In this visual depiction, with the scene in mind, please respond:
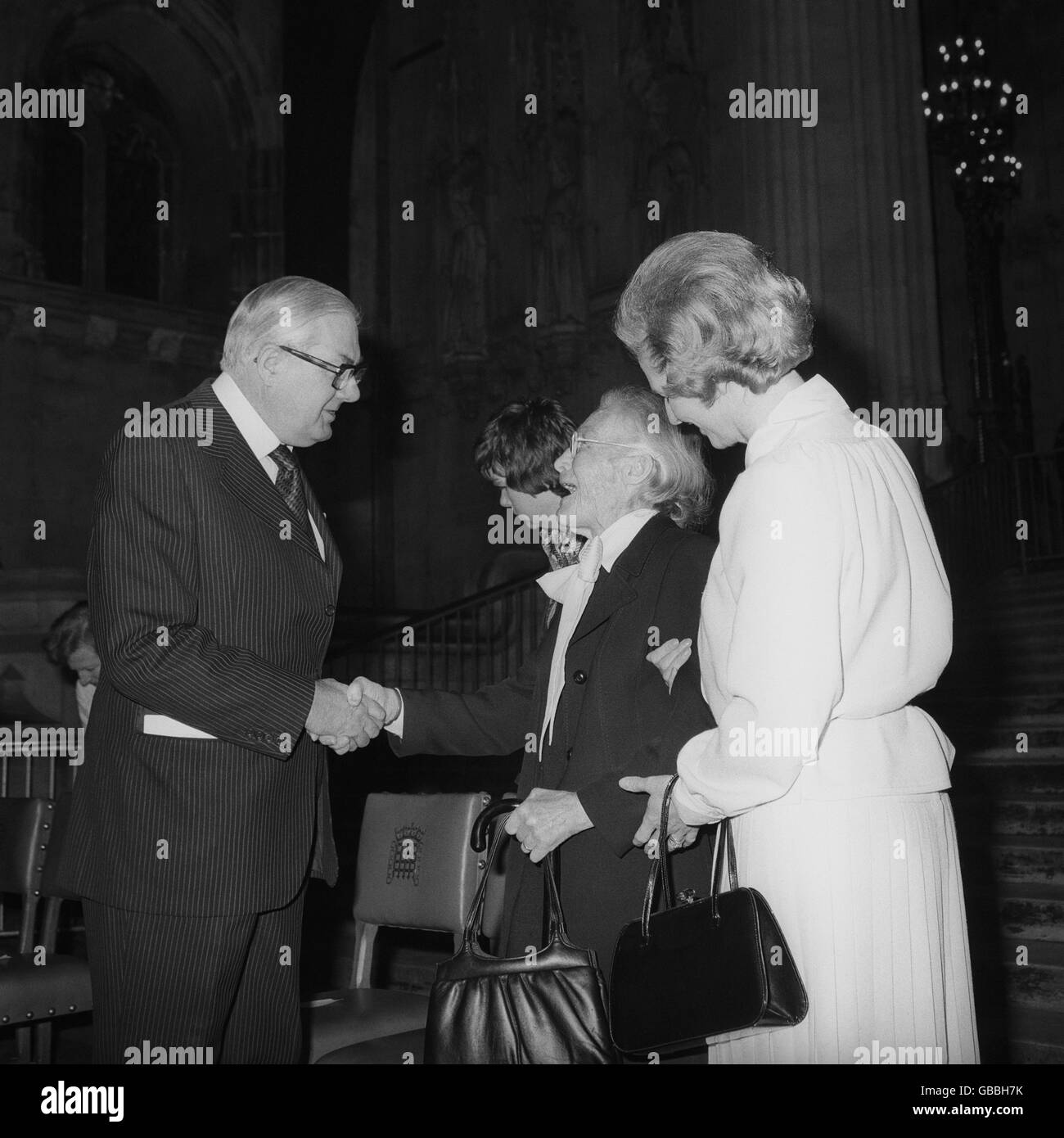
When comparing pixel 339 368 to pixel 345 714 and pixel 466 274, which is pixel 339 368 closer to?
pixel 345 714

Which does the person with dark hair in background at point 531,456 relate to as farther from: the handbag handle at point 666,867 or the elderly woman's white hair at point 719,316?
the handbag handle at point 666,867

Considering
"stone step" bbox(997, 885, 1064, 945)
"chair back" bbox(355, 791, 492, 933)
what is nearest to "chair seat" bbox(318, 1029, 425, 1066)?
"chair back" bbox(355, 791, 492, 933)

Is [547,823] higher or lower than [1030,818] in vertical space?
higher

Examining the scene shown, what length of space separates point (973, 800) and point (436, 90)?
12747mm

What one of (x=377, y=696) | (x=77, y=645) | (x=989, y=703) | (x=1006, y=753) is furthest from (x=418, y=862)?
(x=989, y=703)

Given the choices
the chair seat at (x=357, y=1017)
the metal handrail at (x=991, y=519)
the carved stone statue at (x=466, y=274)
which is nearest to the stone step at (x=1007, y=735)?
the metal handrail at (x=991, y=519)

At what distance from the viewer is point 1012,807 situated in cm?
632

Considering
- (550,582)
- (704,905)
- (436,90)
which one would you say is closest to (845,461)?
(704,905)

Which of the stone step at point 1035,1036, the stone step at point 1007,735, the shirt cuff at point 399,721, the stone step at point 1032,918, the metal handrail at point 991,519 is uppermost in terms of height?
the metal handrail at point 991,519

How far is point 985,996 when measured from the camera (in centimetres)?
479

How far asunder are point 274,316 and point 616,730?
1137 mm

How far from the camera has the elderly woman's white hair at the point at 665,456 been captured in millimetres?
2656

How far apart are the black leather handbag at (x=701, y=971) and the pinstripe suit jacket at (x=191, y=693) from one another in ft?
2.55
